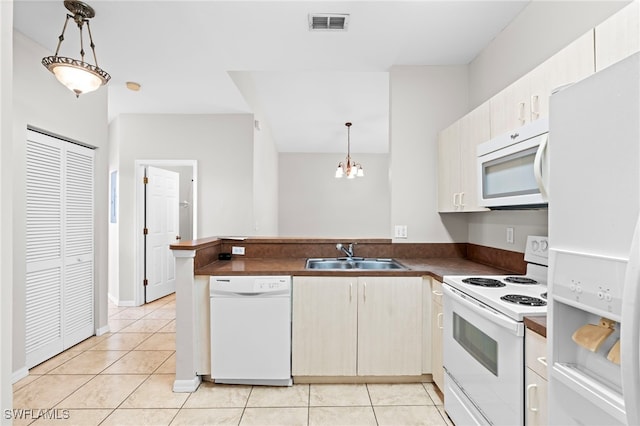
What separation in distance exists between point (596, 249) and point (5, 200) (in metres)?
1.19

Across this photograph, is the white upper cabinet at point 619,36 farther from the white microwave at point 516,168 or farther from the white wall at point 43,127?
the white wall at point 43,127

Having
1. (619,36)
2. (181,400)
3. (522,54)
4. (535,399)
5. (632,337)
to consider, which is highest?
(522,54)

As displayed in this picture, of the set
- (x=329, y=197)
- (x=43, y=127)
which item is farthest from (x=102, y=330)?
(x=329, y=197)

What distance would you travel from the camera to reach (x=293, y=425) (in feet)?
6.26

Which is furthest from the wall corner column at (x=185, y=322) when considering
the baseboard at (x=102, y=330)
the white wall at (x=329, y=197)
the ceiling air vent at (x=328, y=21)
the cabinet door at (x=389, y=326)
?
the white wall at (x=329, y=197)

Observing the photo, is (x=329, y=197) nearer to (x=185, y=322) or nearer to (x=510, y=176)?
(x=185, y=322)

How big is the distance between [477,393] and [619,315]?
1.09 meters

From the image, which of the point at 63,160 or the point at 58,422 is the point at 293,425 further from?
the point at 63,160

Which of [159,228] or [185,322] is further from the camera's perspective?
[159,228]

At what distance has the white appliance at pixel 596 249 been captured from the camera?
2.23 feet

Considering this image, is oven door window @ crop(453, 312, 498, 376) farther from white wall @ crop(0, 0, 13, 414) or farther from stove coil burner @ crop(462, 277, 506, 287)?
white wall @ crop(0, 0, 13, 414)

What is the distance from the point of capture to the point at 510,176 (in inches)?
66.7

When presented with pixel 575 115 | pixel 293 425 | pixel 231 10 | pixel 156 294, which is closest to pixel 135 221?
pixel 156 294

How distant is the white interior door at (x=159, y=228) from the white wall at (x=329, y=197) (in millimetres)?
2845
